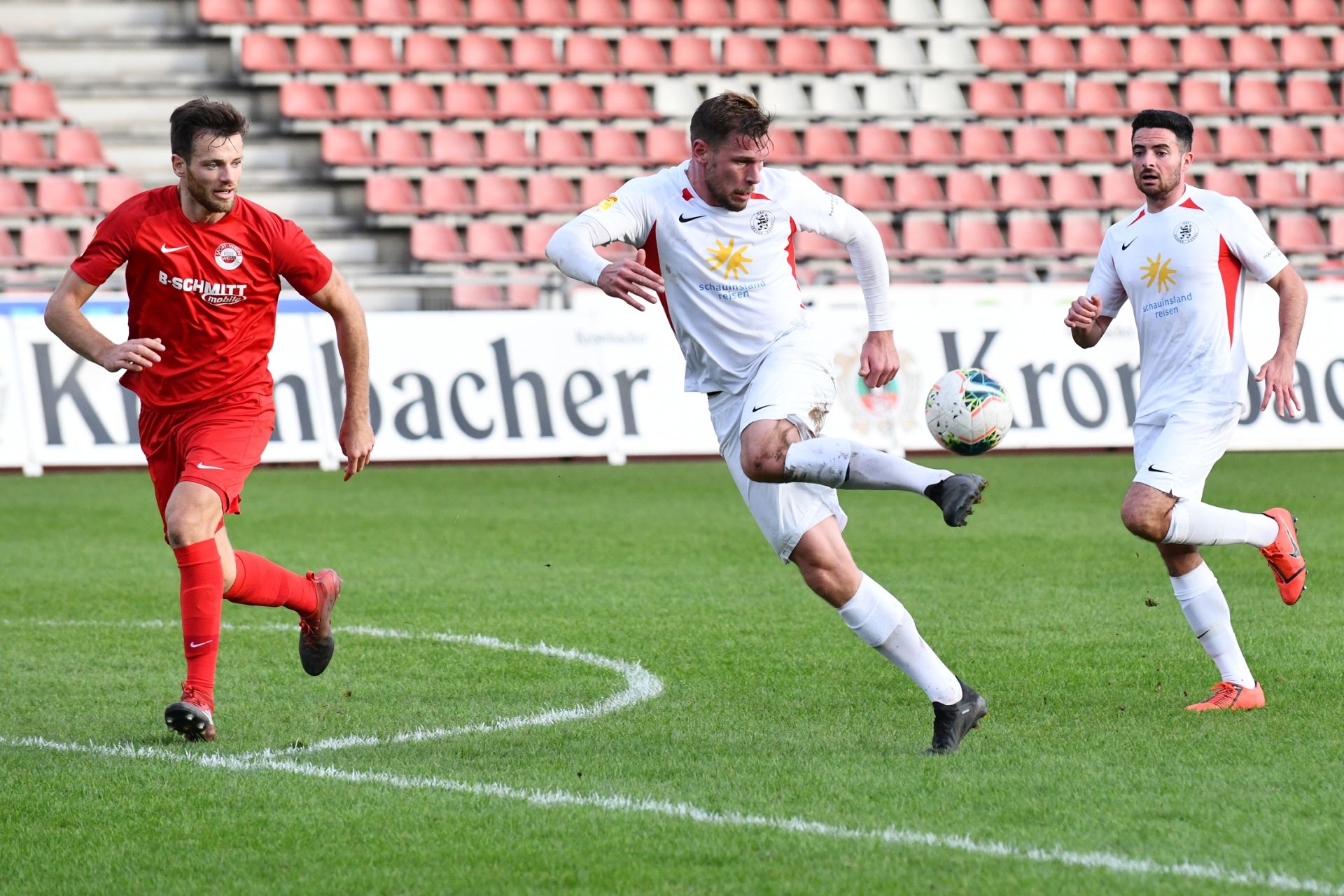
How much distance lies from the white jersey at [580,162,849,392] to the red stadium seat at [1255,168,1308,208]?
726 inches

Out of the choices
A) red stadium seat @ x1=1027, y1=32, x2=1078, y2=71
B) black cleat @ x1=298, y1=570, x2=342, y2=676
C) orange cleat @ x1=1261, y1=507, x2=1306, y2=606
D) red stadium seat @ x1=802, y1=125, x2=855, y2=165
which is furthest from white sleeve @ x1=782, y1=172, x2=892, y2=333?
red stadium seat @ x1=1027, y1=32, x2=1078, y2=71

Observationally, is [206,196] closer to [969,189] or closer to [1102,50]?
[969,189]

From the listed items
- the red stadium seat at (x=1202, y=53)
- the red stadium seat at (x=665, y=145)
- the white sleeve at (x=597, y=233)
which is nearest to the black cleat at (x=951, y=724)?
Result: the white sleeve at (x=597, y=233)

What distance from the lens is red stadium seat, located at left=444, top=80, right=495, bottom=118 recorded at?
72.9ft

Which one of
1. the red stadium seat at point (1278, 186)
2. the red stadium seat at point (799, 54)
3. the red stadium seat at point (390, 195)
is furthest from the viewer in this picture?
the red stadium seat at point (799, 54)

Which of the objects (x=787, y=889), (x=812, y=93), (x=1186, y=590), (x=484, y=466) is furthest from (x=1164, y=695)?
(x=812, y=93)

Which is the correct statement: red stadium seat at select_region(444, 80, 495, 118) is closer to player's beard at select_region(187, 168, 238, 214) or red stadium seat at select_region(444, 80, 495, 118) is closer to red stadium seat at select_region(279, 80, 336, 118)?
red stadium seat at select_region(279, 80, 336, 118)

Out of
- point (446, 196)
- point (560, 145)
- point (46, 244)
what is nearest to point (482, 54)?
point (560, 145)

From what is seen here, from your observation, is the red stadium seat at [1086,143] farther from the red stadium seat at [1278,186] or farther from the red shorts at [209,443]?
the red shorts at [209,443]

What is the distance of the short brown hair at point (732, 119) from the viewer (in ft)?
17.9

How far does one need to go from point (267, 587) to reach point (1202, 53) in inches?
830

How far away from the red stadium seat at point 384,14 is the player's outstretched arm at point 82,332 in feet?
58.4

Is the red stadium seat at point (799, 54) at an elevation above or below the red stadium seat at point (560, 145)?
above

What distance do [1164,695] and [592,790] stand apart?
2.43 metres
